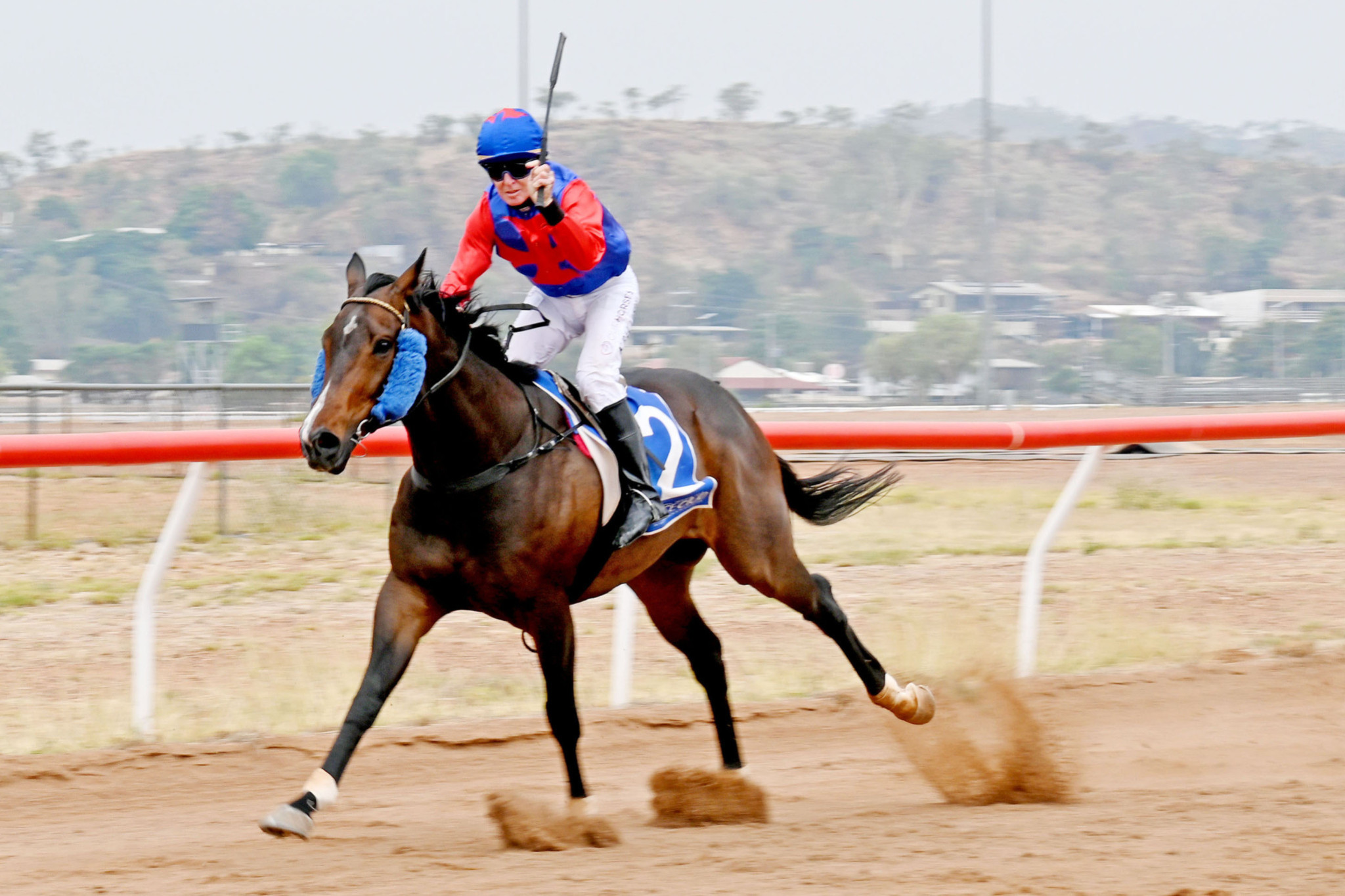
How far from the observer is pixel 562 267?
4562 mm

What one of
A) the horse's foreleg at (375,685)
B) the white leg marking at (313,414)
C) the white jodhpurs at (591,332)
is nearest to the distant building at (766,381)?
the white jodhpurs at (591,332)

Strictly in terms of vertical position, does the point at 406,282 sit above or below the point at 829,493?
above

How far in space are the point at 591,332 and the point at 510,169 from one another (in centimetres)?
67

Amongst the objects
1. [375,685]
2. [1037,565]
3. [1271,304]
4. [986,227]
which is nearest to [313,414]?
[375,685]

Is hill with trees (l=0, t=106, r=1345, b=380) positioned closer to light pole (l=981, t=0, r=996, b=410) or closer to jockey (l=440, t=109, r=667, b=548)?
light pole (l=981, t=0, r=996, b=410)

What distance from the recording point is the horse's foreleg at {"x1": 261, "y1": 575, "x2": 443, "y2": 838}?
359cm

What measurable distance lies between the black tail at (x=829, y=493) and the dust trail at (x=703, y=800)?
4.65 feet

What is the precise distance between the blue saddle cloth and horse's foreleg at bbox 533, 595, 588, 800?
0.53 metres

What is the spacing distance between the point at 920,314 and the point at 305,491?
2103cm

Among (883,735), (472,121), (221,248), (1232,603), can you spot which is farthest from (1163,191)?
(883,735)

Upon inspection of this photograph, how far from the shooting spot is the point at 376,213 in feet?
107

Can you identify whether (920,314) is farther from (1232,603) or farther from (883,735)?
(883,735)

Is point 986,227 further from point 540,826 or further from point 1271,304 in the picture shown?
point 540,826

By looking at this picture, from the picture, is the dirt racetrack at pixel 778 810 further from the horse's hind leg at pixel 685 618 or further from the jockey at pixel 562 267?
the jockey at pixel 562 267
